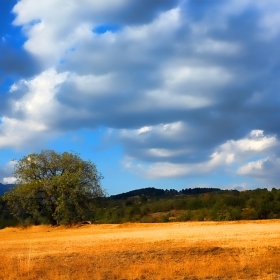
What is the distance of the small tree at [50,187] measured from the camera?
49781mm

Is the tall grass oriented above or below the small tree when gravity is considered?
below

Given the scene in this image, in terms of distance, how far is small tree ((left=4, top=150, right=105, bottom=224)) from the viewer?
163 ft

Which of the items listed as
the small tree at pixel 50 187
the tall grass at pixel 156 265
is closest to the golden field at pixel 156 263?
the tall grass at pixel 156 265

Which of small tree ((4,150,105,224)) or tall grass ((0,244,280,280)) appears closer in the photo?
tall grass ((0,244,280,280))

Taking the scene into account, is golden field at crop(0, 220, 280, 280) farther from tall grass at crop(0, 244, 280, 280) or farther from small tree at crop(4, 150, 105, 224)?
small tree at crop(4, 150, 105, 224)

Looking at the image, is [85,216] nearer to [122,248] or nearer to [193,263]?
[122,248]

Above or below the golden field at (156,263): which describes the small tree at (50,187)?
above

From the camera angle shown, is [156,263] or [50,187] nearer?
[156,263]

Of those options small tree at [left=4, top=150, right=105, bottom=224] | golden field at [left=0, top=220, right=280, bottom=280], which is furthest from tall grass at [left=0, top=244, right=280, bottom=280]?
small tree at [left=4, top=150, right=105, bottom=224]

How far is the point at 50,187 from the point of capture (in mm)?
49406

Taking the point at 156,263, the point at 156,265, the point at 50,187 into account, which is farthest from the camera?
the point at 50,187

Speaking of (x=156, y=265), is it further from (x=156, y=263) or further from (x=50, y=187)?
(x=50, y=187)

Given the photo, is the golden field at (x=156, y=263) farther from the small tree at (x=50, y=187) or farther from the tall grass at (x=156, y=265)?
the small tree at (x=50, y=187)

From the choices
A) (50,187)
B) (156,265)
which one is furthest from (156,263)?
(50,187)
